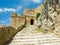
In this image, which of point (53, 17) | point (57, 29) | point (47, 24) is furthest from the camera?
point (47, 24)

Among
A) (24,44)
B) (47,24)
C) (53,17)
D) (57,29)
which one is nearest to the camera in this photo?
(24,44)

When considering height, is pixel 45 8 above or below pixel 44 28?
above

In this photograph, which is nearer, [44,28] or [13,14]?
[44,28]

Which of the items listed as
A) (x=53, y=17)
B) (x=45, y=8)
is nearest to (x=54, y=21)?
(x=53, y=17)

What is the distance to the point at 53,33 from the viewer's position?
79.8ft

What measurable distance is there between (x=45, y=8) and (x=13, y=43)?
12635 mm

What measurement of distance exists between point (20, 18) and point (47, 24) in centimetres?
1955

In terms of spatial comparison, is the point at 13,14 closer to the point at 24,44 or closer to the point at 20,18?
the point at 20,18

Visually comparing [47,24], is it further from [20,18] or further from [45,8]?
[20,18]

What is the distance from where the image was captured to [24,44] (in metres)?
17.5

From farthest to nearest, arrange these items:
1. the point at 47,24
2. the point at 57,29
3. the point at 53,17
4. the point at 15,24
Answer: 1. the point at 15,24
2. the point at 47,24
3. the point at 53,17
4. the point at 57,29

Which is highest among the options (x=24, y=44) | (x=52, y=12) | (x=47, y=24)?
(x=52, y=12)

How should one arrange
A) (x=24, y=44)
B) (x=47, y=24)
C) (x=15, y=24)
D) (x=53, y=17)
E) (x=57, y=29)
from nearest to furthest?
1. (x=24, y=44)
2. (x=57, y=29)
3. (x=53, y=17)
4. (x=47, y=24)
5. (x=15, y=24)

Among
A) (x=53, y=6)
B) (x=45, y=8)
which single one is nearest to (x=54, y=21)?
(x=53, y=6)
